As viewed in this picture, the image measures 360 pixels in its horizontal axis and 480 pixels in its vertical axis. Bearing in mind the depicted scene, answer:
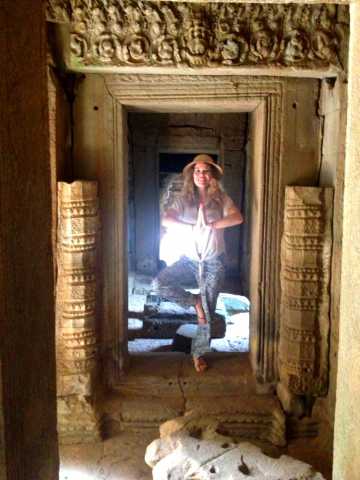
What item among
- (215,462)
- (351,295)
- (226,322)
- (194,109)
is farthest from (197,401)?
Result: (351,295)

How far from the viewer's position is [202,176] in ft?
16.8

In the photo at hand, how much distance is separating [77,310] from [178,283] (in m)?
1.17

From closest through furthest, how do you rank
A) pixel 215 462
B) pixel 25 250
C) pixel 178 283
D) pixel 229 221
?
pixel 25 250, pixel 215 462, pixel 229 221, pixel 178 283

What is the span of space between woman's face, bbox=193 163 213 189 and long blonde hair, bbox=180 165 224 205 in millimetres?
45

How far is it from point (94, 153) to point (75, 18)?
1.07 m

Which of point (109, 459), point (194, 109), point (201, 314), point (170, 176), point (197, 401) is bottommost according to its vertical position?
point (109, 459)

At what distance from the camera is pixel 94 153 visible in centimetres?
Result: 452

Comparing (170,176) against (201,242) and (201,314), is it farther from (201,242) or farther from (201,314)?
(201,314)

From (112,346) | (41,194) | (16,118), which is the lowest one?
(112,346)

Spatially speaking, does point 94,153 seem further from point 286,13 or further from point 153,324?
point 153,324

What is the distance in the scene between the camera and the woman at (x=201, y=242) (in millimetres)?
5066

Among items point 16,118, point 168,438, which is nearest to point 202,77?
point 168,438

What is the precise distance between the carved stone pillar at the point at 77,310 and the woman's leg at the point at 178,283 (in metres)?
0.90

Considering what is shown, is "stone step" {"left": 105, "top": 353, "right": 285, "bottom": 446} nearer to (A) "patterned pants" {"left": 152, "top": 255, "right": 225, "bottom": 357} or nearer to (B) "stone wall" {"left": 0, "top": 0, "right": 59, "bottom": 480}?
(A) "patterned pants" {"left": 152, "top": 255, "right": 225, "bottom": 357}
